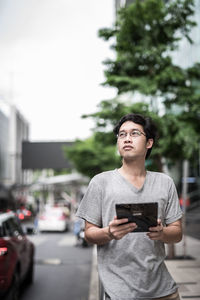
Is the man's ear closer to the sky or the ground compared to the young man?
closer to the sky

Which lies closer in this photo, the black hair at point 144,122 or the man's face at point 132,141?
the man's face at point 132,141

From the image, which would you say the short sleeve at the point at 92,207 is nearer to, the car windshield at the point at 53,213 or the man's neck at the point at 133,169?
the man's neck at the point at 133,169

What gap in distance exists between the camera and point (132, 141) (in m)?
2.39

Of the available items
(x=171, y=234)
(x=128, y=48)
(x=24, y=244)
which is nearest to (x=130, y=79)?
(x=128, y=48)

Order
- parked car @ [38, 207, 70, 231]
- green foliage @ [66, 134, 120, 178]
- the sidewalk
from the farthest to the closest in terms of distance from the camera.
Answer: green foliage @ [66, 134, 120, 178]
parked car @ [38, 207, 70, 231]
the sidewalk

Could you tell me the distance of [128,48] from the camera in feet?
32.4

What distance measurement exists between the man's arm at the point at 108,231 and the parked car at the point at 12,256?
12.0ft

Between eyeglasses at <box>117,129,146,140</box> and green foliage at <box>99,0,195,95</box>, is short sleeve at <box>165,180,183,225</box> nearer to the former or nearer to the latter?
eyeglasses at <box>117,129,146,140</box>

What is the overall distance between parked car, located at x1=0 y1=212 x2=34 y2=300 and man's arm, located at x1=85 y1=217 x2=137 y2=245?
12.0 feet

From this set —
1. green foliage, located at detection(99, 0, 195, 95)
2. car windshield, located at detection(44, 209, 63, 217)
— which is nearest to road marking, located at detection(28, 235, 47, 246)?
car windshield, located at detection(44, 209, 63, 217)

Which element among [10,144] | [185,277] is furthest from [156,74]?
[10,144]

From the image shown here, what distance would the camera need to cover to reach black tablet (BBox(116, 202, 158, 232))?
1967 millimetres

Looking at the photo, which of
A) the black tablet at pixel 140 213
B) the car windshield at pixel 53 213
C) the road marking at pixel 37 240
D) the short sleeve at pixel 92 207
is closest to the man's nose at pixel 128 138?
the short sleeve at pixel 92 207

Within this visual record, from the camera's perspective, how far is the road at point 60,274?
7.38m
